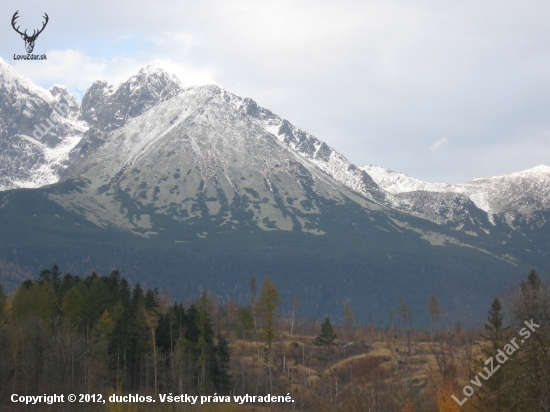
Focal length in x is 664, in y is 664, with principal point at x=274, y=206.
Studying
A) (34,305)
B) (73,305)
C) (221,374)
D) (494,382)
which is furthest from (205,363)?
(494,382)

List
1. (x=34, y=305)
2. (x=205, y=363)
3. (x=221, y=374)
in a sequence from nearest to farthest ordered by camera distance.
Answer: (x=34, y=305) < (x=205, y=363) < (x=221, y=374)

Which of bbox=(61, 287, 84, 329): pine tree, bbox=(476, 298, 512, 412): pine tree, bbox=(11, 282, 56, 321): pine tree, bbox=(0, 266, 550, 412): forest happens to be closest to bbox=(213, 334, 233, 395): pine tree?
bbox=(0, 266, 550, 412): forest

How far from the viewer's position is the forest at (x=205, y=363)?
156ft

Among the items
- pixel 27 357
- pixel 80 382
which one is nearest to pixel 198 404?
pixel 80 382

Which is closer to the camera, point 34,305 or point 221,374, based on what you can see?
point 34,305

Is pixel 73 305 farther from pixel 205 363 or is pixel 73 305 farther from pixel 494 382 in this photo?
pixel 494 382

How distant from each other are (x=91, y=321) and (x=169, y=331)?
11885 millimetres

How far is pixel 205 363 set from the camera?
87188 millimetres

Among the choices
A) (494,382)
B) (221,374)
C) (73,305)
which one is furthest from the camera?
(221,374)

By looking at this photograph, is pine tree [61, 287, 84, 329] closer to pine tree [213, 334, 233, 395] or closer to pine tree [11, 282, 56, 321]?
pine tree [11, 282, 56, 321]

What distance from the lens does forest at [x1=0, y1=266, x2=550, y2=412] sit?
156 ft

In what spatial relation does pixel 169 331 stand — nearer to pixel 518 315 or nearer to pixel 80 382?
pixel 80 382

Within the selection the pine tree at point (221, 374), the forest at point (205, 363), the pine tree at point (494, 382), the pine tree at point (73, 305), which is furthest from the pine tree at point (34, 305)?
the pine tree at point (494, 382)

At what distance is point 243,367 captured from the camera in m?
105
